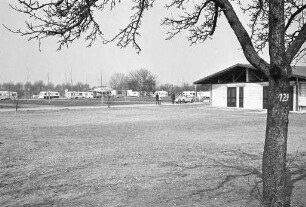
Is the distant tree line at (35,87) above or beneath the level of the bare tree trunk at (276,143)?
above

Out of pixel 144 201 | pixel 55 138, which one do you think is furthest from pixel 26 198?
pixel 55 138

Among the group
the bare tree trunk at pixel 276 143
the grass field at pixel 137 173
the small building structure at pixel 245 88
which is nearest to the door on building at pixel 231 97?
the small building structure at pixel 245 88

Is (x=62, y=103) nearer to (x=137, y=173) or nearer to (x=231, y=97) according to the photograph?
(x=231, y=97)

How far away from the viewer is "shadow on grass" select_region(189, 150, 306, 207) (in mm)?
4895

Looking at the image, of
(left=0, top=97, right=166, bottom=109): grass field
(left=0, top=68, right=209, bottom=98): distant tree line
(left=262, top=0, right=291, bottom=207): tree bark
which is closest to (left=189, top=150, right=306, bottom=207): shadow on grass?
(left=262, top=0, right=291, bottom=207): tree bark

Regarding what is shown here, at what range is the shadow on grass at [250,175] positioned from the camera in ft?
16.1

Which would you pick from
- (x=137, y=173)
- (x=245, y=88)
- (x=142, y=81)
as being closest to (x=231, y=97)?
(x=245, y=88)

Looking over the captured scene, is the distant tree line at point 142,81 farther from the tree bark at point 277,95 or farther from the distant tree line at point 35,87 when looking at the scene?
the tree bark at point 277,95

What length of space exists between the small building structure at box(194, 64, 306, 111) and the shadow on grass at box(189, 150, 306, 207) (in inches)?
848

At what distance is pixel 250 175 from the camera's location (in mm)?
6242

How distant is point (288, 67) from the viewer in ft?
12.2

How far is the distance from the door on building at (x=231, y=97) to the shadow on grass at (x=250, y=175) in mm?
26958

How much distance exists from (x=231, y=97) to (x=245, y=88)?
2.58 m

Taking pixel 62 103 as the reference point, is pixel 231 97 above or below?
above
